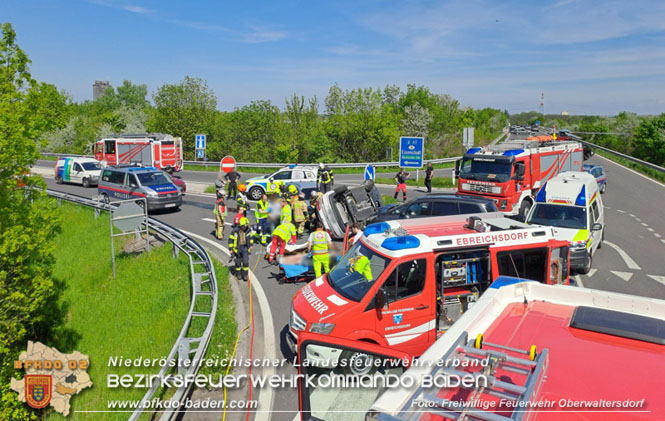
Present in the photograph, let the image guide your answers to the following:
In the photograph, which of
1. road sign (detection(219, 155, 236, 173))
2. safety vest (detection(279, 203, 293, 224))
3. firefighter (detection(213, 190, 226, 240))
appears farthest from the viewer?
road sign (detection(219, 155, 236, 173))

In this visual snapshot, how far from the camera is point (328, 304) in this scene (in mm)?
7211

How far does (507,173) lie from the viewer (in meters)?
18.6

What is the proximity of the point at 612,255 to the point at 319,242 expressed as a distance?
10.0m

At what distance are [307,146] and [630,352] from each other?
136ft

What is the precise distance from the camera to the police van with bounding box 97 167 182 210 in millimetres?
20297

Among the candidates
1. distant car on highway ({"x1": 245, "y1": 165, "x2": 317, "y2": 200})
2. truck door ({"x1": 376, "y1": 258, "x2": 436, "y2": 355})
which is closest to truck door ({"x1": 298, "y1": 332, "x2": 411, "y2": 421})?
truck door ({"x1": 376, "y1": 258, "x2": 436, "y2": 355})

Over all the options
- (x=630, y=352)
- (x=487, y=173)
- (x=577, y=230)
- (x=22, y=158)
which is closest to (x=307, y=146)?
(x=487, y=173)

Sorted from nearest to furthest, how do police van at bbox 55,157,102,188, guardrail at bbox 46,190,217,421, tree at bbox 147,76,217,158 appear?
guardrail at bbox 46,190,217,421
police van at bbox 55,157,102,188
tree at bbox 147,76,217,158

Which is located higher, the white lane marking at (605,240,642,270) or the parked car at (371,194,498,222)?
the parked car at (371,194,498,222)

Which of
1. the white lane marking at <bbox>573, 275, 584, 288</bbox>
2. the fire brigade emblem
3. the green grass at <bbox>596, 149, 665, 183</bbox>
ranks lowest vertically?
the fire brigade emblem

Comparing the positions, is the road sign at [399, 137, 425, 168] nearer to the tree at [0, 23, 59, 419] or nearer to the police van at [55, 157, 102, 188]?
the tree at [0, 23, 59, 419]

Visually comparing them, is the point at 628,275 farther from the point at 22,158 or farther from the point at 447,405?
the point at 22,158

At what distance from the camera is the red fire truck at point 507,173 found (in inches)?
731

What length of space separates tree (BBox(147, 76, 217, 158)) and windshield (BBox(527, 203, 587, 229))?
141 feet
